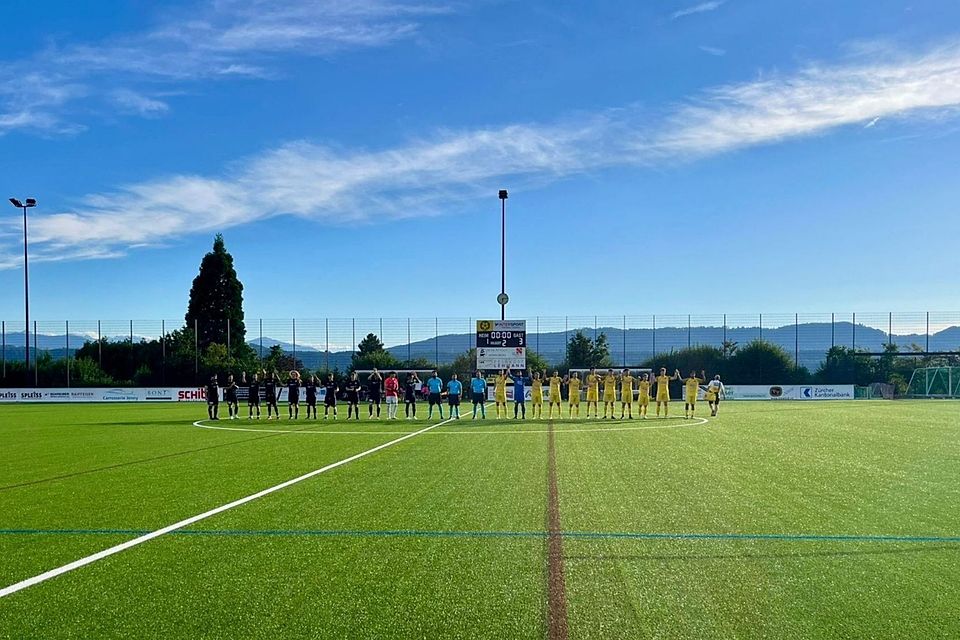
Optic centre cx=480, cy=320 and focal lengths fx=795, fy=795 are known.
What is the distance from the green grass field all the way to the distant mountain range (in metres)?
50.2

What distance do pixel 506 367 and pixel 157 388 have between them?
25.7 metres

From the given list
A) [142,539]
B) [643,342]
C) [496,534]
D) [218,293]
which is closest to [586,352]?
[643,342]

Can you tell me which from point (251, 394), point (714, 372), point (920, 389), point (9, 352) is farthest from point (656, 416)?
point (9, 352)

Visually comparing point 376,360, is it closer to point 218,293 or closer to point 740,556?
point 218,293

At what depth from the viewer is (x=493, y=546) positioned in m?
7.11

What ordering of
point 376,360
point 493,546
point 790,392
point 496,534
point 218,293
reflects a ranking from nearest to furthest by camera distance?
point 493,546 < point 496,534 < point 790,392 < point 376,360 < point 218,293

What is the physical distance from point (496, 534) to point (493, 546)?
510mm

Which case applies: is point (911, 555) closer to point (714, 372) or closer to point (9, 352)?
point (714, 372)

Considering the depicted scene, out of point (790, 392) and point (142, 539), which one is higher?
point (142, 539)

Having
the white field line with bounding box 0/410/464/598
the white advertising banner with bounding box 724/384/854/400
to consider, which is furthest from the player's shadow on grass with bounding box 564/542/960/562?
the white advertising banner with bounding box 724/384/854/400

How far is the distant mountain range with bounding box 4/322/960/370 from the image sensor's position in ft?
203

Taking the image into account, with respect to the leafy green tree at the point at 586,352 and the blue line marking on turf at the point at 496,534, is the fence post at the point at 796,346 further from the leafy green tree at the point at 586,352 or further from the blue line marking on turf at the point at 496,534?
the blue line marking on turf at the point at 496,534

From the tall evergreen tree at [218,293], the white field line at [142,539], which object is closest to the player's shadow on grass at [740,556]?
the white field line at [142,539]

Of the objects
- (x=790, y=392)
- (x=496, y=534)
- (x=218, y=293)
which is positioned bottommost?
(x=790, y=392)
